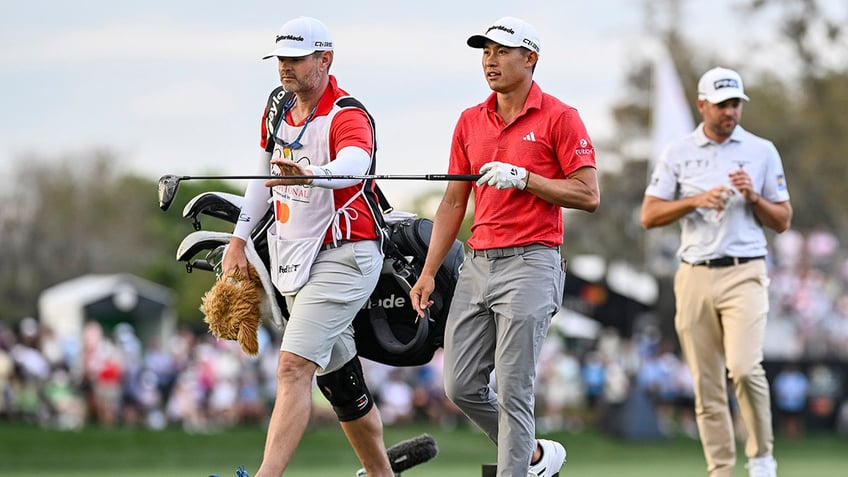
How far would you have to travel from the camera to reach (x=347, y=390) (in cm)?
795

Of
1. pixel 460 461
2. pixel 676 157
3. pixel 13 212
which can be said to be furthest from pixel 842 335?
pixel 13 212

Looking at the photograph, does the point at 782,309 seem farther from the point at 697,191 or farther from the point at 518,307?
the point at 518,307

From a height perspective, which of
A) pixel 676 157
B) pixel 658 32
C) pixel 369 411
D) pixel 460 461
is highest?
pixel 658 32

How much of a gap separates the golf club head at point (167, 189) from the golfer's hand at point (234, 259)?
509 millimetres

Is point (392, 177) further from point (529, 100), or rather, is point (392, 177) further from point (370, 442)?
point (370, 442)

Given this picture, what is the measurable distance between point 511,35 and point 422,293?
1423 mm

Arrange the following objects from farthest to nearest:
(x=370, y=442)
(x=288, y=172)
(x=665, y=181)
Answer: (x=665, y=181) < (x=370, y=442) < (x=288, y=172)

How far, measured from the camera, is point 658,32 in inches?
2015

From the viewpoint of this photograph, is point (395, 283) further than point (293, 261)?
Yes

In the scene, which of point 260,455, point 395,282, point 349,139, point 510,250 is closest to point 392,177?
point 349,139

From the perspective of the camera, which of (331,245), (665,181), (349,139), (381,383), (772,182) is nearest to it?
(349,139)

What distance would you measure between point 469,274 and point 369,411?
107cm

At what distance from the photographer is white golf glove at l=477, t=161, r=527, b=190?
692cm

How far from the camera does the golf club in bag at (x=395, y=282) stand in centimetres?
813
